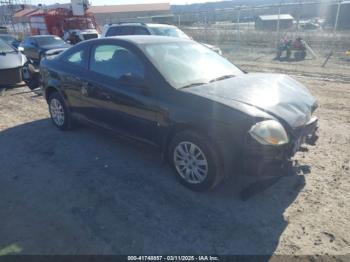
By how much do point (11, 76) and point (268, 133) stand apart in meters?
8.39

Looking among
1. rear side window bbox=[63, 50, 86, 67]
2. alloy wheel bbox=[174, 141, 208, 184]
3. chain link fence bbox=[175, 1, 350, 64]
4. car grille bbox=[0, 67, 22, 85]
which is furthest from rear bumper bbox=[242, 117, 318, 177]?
chain link fence bbox=[175, 1, 350, 64]

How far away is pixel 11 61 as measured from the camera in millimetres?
9086

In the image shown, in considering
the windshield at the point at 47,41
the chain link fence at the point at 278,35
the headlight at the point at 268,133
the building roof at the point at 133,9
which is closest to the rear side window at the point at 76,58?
the headlight at the point at 268,133

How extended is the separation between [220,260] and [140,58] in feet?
8.18

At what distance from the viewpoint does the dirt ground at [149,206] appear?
9.30 feet

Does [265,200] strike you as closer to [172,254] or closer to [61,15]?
[172,254]

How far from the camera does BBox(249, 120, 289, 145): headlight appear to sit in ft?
10.0

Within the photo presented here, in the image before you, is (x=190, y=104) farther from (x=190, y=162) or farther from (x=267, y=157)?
(x=267, y=157)

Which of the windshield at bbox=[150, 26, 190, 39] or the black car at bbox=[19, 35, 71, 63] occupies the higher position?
the windshield at bbox=[150, 26, 190, 39]

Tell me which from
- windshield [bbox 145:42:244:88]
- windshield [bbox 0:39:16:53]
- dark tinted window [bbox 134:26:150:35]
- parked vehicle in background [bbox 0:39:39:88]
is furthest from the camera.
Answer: dark tinted window [bbox 134:26:150:35]

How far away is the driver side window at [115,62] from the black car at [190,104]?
0.04 feet

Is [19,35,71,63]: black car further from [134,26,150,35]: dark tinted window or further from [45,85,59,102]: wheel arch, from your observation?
[45,85,59,102]: wheel arch

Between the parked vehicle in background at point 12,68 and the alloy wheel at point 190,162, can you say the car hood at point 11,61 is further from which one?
the alloy wheel at point 190,162

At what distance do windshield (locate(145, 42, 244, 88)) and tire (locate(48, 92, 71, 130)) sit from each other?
7.19ft
